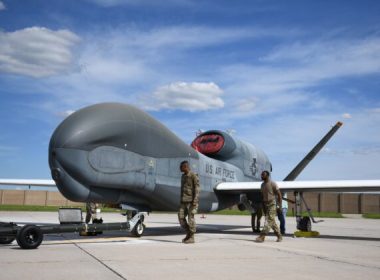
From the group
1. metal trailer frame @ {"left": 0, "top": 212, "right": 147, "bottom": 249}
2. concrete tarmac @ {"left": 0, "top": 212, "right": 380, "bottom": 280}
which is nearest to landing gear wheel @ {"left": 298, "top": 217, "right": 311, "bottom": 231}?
concrete tarmac @ {"left": 0, "top": 212, "right": 380, "bottom": 280}

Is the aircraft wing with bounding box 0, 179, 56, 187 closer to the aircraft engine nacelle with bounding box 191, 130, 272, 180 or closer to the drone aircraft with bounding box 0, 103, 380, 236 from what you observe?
the aircraft engine nacelle with bounding box 191, 130, 272, 180

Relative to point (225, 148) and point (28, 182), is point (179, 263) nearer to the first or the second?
point (225, 148)

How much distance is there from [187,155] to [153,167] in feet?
6.32

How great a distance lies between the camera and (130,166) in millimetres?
10930

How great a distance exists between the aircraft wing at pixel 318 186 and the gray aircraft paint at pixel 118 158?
175cm

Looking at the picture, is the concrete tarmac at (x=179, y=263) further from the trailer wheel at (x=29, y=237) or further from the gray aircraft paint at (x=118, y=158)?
the gray aircraft paint at (x=118, y=158)

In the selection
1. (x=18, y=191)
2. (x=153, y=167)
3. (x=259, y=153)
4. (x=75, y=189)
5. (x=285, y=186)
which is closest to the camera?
(x=75, y=189)

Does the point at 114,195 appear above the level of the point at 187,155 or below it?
below

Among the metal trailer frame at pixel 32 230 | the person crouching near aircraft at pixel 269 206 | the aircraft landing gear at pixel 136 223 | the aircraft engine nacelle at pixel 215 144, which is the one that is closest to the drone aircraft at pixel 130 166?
the aircraft landing gear at pixel 136 223

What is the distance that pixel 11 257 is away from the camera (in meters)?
7.02

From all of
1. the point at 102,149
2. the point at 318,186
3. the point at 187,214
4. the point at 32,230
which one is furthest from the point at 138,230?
the point at 318,186

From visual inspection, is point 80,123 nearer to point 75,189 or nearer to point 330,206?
point 75,189

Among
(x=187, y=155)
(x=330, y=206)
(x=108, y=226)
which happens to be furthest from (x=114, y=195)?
(x=330, y=206)

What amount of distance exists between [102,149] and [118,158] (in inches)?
20.1
